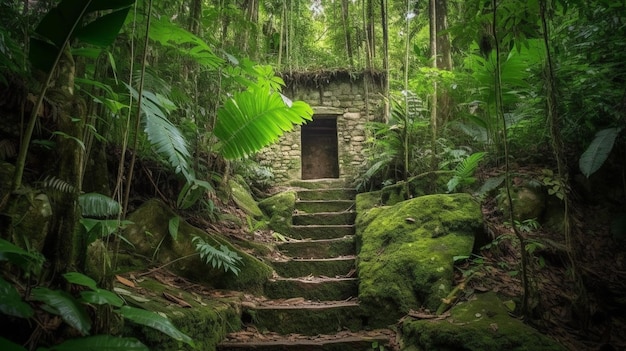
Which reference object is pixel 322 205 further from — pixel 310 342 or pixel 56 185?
pixel 56 185

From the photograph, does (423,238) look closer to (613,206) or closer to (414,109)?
(613,206)

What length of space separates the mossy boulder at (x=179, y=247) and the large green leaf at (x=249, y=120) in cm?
91

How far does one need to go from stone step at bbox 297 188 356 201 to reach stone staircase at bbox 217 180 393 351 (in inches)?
58.1

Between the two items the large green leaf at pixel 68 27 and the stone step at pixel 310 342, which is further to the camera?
the stone step at pixel 310 342

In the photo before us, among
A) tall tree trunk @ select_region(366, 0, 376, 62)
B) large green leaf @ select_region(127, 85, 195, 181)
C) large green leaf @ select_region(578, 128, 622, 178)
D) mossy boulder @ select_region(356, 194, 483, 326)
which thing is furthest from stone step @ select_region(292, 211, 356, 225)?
tall tree trunk @ select_region(366, 0, 376, 62)

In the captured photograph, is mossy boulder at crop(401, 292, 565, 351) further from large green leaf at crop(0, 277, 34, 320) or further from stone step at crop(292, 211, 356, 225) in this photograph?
stone step at crop(292, 211, 356, 225)

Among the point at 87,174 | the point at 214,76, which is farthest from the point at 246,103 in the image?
the point at 87,174

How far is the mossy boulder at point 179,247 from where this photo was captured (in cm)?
266

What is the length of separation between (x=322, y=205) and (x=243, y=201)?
1.31m

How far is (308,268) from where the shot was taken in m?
3.62

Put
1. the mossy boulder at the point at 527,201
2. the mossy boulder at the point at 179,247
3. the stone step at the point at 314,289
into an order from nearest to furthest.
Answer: the mossy boulder at the point at 179,247, the stone step at the point at 314,289, the mossy boulder at the point at 527,201

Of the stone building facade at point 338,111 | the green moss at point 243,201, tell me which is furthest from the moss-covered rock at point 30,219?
the stone building facade at point 338,111

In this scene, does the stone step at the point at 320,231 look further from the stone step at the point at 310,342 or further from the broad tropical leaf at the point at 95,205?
the broad tropical leaf at the point at 95,205

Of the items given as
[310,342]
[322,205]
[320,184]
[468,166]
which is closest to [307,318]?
[310,342]
